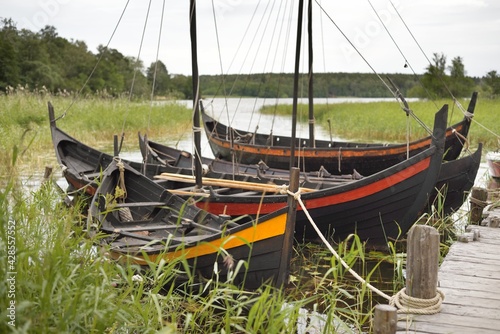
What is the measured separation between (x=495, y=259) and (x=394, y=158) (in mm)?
4959

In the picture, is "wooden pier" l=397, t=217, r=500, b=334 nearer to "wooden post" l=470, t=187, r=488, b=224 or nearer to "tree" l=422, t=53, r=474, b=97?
"wooden post" l=470, t=187, r=488, b=224

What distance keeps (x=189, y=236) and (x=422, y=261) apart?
2.50m

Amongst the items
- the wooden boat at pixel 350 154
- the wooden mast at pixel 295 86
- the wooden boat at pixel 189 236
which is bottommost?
the wooden boat at pixel 189 236

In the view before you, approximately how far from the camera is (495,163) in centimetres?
934

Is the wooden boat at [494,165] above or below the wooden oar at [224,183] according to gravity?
above

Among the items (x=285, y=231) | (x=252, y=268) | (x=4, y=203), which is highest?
(x=4, y=203)

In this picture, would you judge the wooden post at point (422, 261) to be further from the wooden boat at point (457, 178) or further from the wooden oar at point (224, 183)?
the wooden boat at point (457, 178)

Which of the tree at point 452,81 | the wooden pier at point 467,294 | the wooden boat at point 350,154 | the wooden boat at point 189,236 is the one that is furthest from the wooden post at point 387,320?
the tree at point 452,81

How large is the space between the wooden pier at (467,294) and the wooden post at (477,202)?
5.86ft

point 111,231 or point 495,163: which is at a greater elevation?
point 495,163

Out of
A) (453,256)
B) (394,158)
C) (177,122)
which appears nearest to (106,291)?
(453,256)

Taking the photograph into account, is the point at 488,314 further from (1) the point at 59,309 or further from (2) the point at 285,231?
(1) the point at 59,309

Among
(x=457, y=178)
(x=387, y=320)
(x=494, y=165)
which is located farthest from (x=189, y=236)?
(x=494, y=165)

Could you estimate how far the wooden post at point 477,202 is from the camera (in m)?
7.48
